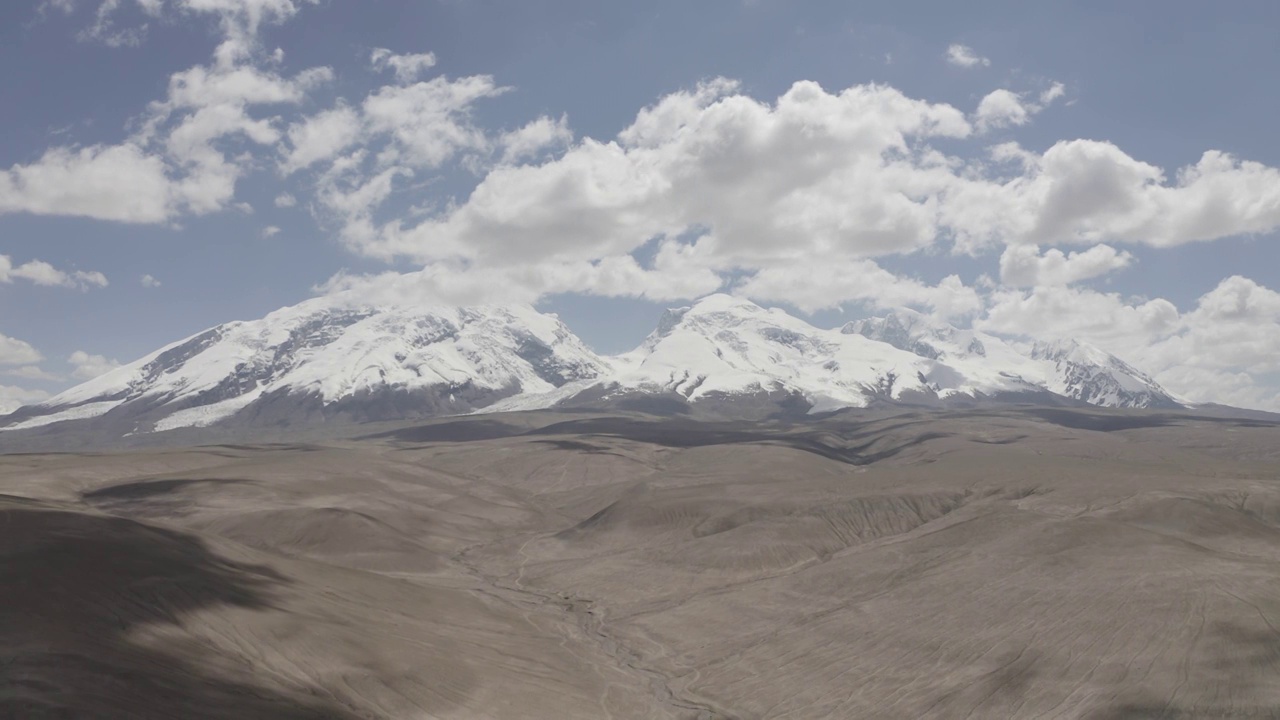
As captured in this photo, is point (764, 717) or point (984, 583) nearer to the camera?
point (764, 717)

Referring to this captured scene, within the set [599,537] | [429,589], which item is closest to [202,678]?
[429,589]

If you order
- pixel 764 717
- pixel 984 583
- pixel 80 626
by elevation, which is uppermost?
pixel 80 626

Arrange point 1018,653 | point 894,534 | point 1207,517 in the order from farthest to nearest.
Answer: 1. point 894,534
2. point 1207,517
3. point 1018,653

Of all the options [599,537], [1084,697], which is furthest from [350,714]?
[599,537]

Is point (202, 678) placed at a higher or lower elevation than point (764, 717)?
higher

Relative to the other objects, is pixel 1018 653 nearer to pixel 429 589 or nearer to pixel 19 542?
pixel 429 589

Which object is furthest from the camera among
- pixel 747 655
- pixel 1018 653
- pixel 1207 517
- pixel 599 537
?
pixel 599 537
